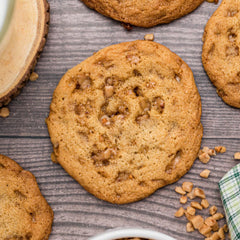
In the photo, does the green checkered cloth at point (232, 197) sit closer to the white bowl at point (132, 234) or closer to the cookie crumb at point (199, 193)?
the cookie crumb at point (199, 193)

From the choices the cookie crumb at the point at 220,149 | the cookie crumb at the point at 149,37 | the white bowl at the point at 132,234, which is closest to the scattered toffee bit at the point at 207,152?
the cookie crumb at the point at 220,149

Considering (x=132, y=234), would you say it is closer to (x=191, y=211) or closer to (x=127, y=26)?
(x=191, y=211)

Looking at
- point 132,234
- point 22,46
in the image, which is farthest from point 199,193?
point 22,46

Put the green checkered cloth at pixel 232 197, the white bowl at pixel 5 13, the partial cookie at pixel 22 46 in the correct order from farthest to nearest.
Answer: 1. the green checkered cloth at pixel 232 197
2. the partial cookie at pixel 22 46
3. the white bowl at pixel 5 13

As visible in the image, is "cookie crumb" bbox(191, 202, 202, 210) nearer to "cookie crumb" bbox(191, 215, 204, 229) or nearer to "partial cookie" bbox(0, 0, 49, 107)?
"cookie crumb" bbox(191, 215, 204, 229)

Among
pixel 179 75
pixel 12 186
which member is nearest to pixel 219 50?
pixel 179 75

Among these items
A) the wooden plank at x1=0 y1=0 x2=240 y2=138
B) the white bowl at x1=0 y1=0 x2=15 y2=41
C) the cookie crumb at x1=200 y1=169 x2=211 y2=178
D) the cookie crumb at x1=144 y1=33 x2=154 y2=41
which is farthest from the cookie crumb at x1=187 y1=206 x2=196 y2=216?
the white bowl at x1=0 y1=0 x2=15 y2=41

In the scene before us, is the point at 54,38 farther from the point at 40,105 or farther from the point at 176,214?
the point at 176,214
